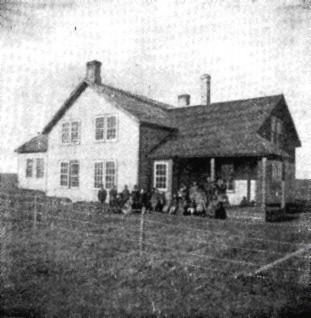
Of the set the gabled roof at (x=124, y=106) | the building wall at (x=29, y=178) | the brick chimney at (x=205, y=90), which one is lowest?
the building wall at (x=29, y=178)

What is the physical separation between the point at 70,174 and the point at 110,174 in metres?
3.78

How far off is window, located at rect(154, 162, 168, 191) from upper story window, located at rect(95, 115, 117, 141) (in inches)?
124

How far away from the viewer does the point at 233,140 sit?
61.9 ft

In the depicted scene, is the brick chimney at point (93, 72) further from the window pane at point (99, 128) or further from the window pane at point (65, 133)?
the window pane at point (65, 133)

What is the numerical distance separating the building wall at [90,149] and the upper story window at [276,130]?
25.9 ft

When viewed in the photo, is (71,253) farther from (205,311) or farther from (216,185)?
(216,185)

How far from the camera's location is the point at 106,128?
22.0 m

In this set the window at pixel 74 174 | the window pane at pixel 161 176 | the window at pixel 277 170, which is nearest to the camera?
the window at pixel 277 170

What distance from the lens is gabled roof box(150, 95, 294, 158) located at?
1805cm

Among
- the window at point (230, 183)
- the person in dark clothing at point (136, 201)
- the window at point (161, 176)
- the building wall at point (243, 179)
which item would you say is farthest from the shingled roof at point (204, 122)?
the person in dark clothing at point (136, 201)

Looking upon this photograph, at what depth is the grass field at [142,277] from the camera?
5.41 metres

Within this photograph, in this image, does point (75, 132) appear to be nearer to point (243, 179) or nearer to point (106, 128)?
point (106, 128)

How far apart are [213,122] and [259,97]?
11.2 ft

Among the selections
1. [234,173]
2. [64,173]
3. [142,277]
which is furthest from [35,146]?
[142,277]
